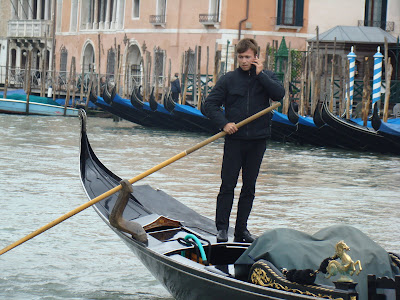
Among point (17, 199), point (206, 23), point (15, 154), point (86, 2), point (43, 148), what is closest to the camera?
point (17, 199)

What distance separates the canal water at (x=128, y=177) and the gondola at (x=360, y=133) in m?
0.14

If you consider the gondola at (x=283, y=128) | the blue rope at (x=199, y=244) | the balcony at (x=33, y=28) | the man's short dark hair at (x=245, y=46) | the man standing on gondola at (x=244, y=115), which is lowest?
the gondola at (x=283, y=128)

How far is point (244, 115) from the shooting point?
10.5ft

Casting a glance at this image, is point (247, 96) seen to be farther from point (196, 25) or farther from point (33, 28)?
point (33, 28)

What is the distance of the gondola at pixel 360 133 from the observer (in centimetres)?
978

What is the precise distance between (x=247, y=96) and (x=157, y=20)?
1314cm

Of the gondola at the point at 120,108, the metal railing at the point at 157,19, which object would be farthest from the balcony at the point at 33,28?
the gondola at the point at 120,108

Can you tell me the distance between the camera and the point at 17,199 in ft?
17.7

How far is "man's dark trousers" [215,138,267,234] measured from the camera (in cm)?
323

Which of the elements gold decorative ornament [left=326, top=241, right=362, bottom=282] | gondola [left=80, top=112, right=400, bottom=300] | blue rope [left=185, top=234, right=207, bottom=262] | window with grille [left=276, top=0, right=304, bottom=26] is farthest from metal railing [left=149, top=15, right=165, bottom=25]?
gold decorative ornament [left=326, top=241, right=362, bottom=282]

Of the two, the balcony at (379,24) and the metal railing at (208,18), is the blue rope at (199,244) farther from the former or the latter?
the metal railing at (208,18)

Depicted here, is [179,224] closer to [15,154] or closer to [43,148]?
[15,154]

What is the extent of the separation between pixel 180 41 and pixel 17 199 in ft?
34.7

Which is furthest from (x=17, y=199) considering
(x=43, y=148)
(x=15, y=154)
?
(x=43, y=148)
